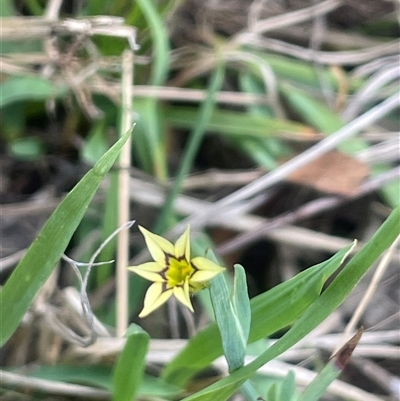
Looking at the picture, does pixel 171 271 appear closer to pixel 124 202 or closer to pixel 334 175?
pixel 124 202

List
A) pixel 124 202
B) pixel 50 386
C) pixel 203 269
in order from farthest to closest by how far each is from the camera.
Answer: pixel 124 202 < pixel 50 386 < pixel 203 269

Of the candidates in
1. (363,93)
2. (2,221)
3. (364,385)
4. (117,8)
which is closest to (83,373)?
(2,221)

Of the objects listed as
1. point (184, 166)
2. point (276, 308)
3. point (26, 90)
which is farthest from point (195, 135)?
point (276, 308)

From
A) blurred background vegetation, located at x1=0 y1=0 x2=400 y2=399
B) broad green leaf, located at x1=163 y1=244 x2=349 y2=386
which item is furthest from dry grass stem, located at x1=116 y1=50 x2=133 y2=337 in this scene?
broad green leaf, located at x1=163 y1=244 x2=349 y2=386

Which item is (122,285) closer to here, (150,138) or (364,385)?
(150,138)

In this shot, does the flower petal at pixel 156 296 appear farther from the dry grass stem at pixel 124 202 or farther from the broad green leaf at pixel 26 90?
the broad green leaf at pixel 26 90

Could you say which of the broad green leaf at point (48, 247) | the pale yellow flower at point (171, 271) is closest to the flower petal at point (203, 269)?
the pale yellow flower at point (171, 271)
